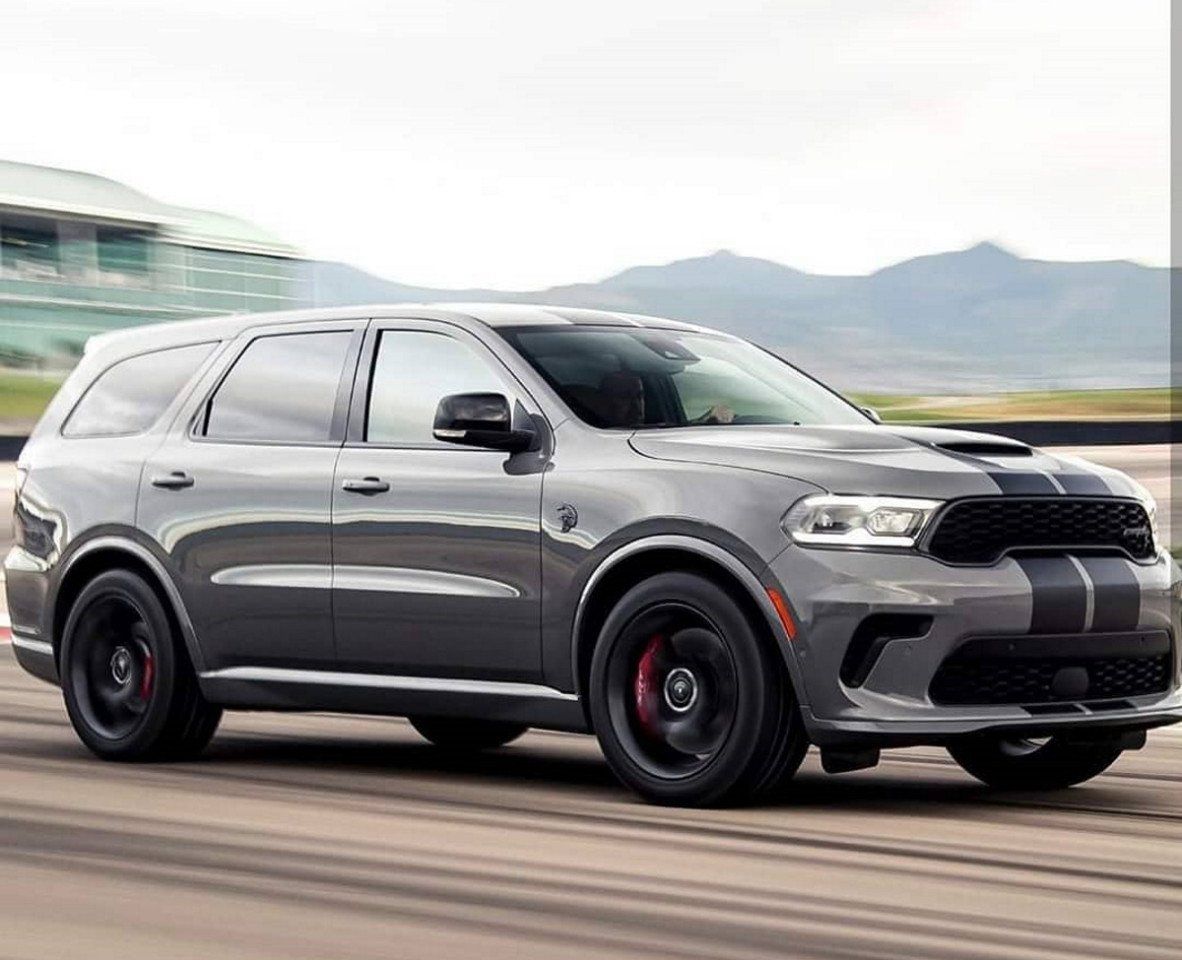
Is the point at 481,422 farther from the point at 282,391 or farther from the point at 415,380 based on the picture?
the point at 282,391

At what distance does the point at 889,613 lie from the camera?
7.72 meters

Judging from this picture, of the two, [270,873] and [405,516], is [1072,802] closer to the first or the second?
[405,516]

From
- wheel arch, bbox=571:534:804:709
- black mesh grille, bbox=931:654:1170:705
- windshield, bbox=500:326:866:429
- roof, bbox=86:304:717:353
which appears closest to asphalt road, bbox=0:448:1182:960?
black mesh grille, bbox=931:654:1170:705

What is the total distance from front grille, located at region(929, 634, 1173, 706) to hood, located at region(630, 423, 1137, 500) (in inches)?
18.9

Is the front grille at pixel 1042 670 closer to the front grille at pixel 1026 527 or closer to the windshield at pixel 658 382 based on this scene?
the front grille at pixel 1026 527

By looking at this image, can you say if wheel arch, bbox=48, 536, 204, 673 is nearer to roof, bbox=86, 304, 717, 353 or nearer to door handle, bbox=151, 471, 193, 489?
door handle, bbox=151, 471, 193, 489

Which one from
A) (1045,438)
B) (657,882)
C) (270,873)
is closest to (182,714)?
(270,873)

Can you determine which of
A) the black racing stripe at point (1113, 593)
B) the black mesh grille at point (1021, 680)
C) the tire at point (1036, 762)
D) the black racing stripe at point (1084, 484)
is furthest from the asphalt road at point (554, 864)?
the black racing stripe at point (1084, 484)

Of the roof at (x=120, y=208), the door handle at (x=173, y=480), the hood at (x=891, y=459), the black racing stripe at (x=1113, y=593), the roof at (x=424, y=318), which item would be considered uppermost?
the roof at (x=120, y=208)

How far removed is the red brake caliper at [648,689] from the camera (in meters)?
8.12

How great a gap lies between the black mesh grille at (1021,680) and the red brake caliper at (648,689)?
92 centimetres

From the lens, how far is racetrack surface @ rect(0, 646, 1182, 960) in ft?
19.0

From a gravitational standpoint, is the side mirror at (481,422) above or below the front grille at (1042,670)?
above

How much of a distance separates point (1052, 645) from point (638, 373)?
73.6 inches
